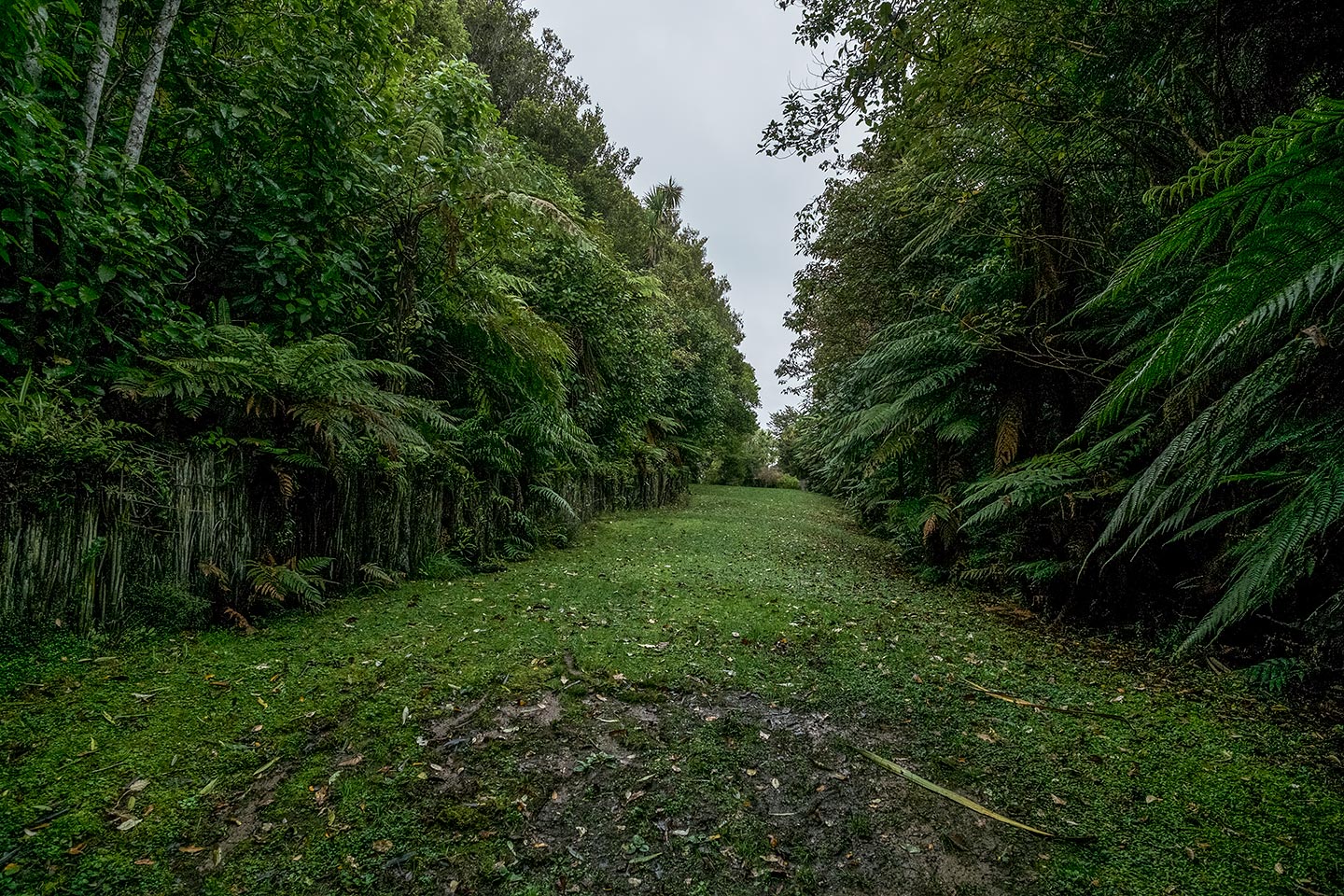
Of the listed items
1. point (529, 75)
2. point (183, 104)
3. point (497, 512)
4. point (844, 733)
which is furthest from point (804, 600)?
point (529, 75)

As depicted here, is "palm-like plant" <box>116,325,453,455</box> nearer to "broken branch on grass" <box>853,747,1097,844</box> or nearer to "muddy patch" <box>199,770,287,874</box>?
"muddy patch" <box>199,770,287,874</box>

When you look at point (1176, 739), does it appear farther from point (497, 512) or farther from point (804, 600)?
point (497, 512)

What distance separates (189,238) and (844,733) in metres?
5.14

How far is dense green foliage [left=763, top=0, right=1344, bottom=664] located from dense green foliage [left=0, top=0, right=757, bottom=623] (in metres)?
3.07

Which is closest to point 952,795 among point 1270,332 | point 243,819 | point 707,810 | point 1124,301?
point 707,810

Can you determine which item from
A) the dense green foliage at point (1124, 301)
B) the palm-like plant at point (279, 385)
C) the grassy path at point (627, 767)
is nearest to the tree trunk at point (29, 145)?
the palm-like plant at point (279, 385)

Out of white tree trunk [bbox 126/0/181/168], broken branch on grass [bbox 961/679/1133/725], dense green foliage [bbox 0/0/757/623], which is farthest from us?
white tree trunk [bbox 126/0/181/168]

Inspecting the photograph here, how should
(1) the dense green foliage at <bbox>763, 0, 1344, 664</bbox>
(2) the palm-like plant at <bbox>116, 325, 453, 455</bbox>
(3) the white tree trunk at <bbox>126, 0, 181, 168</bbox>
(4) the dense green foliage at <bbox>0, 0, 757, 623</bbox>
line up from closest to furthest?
1. (1) the dense green foliage at <bbox>763, 0, 1344, 664</bbox>
2. (4) the dense green foliage at <bbox>0, 0, 757, 623</bbox>
3. (2) the palm-like plant at <bbox>116, 325, 453, 455</bbox>
4. (3) the white tree trunk at <bbox>126, 0, 181, 168</bbox>

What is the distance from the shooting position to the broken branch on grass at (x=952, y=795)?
1535 mm

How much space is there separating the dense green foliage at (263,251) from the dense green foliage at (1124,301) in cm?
307

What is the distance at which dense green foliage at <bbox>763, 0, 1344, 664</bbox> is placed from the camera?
4.02 ft

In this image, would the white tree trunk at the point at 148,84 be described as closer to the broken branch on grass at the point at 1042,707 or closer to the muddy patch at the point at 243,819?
the muddy patch at the point at 243,819

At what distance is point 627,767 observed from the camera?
1.91 m

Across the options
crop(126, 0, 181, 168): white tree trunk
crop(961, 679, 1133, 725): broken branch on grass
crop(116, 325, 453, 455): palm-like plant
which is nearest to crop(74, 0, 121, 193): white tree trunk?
crop(126, 0, 181, 168): white tree trunk
